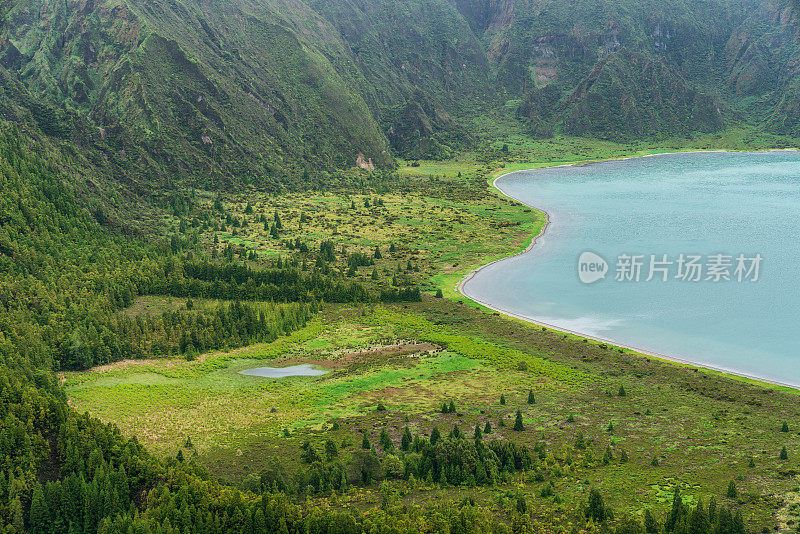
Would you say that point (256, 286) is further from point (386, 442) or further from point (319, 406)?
point (386, 442)

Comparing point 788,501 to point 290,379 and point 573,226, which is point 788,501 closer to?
point 290,379

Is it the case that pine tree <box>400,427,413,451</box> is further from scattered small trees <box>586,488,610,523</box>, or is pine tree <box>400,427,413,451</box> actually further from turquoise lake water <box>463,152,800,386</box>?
turquoise lake water <box>463,152,800,386</box>

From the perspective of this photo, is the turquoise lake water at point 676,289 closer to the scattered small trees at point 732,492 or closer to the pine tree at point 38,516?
the scattered small trees at point 732,492

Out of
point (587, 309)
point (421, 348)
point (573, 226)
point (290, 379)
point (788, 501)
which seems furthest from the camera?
point (573, 226)

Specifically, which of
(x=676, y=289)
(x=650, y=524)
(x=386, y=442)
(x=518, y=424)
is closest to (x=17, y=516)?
(x=386, y=442)

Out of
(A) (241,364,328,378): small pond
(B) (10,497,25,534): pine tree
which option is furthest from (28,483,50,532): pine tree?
(A) (241,364,328,378): small pond

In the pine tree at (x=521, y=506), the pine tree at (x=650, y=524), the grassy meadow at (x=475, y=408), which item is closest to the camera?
the pine tree at (x=650, y=524)

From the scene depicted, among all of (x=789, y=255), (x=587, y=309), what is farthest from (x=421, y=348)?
(x=789, y=255)

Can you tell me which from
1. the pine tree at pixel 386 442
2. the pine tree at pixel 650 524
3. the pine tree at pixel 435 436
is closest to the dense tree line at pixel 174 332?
the pine tree at pixel 386 442
